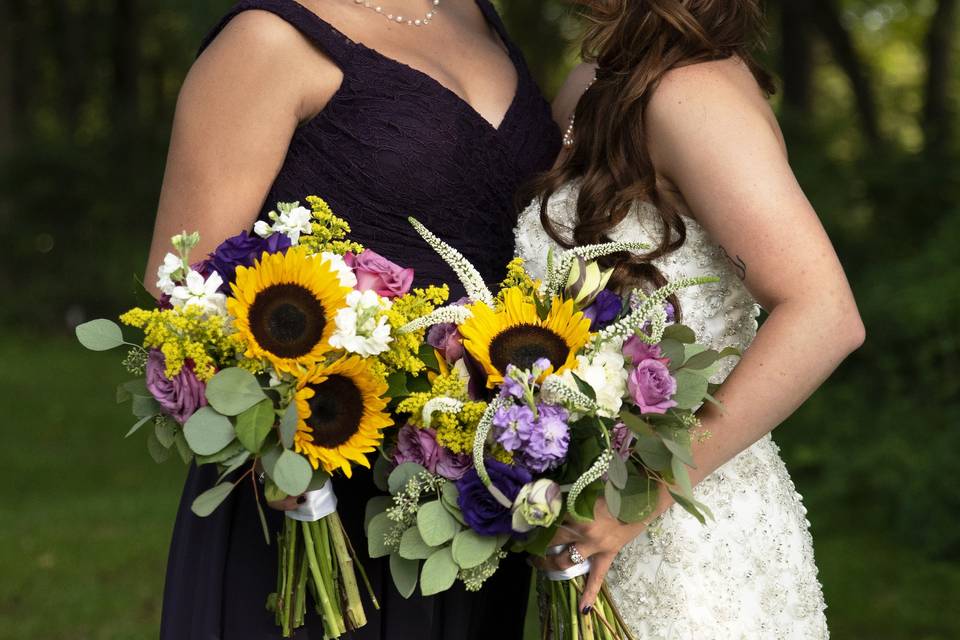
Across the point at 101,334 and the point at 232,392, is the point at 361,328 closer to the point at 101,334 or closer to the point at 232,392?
the point at 232,392

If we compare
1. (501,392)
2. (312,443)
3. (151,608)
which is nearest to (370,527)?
(312,443)

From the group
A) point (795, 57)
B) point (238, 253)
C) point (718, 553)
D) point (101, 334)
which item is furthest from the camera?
point (795, 57)

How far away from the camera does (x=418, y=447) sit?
2344mm

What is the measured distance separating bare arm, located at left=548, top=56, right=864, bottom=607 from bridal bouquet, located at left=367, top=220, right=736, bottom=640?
13cm

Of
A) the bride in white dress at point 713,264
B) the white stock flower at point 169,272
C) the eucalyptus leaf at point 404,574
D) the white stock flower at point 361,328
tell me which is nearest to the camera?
the white stock flower at point 361,328

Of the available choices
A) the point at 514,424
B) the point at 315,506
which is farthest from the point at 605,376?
the point at 315,506

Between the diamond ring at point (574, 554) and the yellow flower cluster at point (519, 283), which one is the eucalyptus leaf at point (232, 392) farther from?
the diamond ring at point (574, 554)

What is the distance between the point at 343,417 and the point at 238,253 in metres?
0.36

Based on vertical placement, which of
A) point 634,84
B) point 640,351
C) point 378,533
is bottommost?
point 378,533

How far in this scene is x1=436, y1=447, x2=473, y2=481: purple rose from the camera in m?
2.31

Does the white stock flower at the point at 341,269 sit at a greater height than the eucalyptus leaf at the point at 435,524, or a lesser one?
greater

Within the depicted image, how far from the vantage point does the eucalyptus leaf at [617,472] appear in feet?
7.27

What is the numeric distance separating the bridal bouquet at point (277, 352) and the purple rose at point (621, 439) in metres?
0.41

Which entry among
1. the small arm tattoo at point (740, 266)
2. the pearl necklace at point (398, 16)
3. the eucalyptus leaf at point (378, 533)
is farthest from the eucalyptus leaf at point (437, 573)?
the pearl necklace at point (398, 16)
